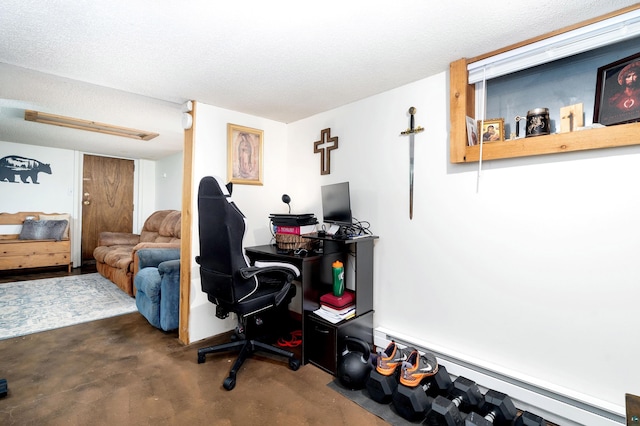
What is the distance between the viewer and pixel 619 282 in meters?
1.49

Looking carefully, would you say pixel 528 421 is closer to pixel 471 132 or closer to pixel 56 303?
pixel 471 132

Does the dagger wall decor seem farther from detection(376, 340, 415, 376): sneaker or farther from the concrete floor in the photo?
the concrete floor

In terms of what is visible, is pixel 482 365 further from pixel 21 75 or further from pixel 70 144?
pixel 70 144

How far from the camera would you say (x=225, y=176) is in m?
2.84

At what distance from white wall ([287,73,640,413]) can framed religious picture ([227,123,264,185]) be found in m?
1.01

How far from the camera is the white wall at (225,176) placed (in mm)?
2668

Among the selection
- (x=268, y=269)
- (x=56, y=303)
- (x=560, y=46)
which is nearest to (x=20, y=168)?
(x=56, y=303)

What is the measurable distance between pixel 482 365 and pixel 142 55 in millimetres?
2914

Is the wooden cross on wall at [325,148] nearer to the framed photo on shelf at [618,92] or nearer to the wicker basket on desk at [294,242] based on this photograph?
the wicker basket on desk at [294,242]

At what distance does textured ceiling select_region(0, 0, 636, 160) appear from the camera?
4.73ft

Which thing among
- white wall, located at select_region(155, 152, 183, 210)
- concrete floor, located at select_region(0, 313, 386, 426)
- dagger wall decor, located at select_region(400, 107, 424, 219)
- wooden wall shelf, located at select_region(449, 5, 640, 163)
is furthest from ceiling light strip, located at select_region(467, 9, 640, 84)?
white wall, located at select_region(155, 152, 183, 210)

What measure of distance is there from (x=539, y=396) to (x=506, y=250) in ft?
2.66

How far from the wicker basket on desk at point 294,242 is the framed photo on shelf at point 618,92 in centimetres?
205

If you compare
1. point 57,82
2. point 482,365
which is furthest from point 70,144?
point 482,365
